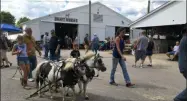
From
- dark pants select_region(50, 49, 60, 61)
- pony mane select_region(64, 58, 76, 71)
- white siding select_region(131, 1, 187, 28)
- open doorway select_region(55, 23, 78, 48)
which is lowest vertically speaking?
dark pants select_region(50, 49, 60, 61)

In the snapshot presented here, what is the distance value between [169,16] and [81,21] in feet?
57.6

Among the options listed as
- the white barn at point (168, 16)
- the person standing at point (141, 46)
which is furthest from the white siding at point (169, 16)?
the person standing at point (141, 46)

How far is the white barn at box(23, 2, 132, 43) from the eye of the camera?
124 feet

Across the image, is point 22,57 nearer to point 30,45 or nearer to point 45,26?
point 30,45

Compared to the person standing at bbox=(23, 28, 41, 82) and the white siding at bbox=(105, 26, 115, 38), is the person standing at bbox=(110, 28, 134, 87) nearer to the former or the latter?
the person standing at bbox=(23, 28, 41, 82)

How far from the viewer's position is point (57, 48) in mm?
10734

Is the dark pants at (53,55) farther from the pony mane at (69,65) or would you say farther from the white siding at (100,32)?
the white siding at (100,32)

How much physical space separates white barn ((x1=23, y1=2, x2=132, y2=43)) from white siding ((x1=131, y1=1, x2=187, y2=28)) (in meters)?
10.2

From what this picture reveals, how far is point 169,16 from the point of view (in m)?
25.3

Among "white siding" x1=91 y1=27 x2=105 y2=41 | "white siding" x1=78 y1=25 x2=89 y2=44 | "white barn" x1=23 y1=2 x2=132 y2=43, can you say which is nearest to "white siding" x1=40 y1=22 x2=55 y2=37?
"white barn" x1=23 y1=2 x2=132 y2=43

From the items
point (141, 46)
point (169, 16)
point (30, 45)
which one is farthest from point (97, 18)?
point (30, 45)

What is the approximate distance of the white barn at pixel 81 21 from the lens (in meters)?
37.7

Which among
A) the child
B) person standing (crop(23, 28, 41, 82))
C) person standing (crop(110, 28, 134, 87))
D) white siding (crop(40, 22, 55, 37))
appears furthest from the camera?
white siding (crop(40, 22, 55, 37))

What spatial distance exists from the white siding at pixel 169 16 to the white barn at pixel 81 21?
10238 millimetres
